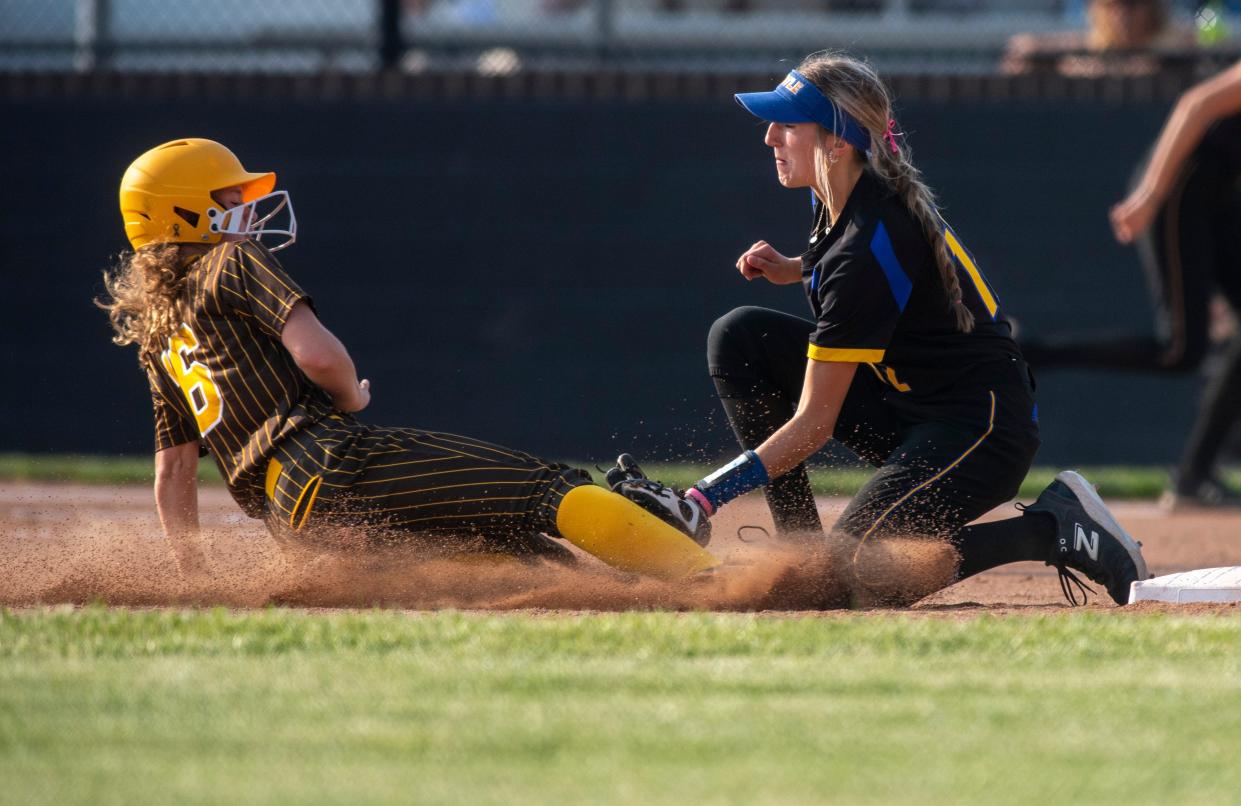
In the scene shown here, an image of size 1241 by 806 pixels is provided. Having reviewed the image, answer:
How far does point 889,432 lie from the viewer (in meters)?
5.05

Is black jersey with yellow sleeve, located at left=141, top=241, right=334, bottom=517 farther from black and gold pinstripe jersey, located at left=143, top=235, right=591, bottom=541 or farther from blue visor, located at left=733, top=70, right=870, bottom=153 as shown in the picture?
blue visor, located at left=733, top=70, right=870, bottom=153

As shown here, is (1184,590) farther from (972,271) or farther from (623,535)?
(623,535)

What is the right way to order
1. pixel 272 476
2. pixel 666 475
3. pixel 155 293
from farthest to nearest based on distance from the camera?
pixel 666 475
pixel 155 293
pixel 272 476

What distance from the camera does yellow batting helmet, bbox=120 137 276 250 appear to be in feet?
15.9

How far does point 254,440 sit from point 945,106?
681cm

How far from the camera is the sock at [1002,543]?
4773mm

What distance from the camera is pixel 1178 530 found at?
7320mm

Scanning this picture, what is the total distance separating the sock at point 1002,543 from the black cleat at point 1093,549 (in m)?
0.04

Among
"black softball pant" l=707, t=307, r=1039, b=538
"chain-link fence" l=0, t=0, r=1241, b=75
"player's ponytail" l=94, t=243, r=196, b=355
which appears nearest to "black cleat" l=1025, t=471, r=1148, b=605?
"black softball pant" l=707, t=307, r=1039, b=538

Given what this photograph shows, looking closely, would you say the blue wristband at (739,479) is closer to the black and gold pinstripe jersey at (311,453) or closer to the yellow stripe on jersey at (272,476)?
the black and gold pinstripe jersey at (311,453)

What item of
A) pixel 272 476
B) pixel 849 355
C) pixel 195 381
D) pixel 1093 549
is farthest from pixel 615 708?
pixel 1093 549

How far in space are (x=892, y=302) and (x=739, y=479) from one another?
63 cm

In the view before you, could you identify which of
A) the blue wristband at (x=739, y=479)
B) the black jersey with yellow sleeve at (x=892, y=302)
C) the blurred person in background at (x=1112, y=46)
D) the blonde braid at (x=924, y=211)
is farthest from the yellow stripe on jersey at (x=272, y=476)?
the blurred person in background at (x=1112, y=46)

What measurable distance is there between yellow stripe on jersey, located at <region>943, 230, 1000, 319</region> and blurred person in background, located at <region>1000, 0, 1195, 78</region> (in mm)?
6024
